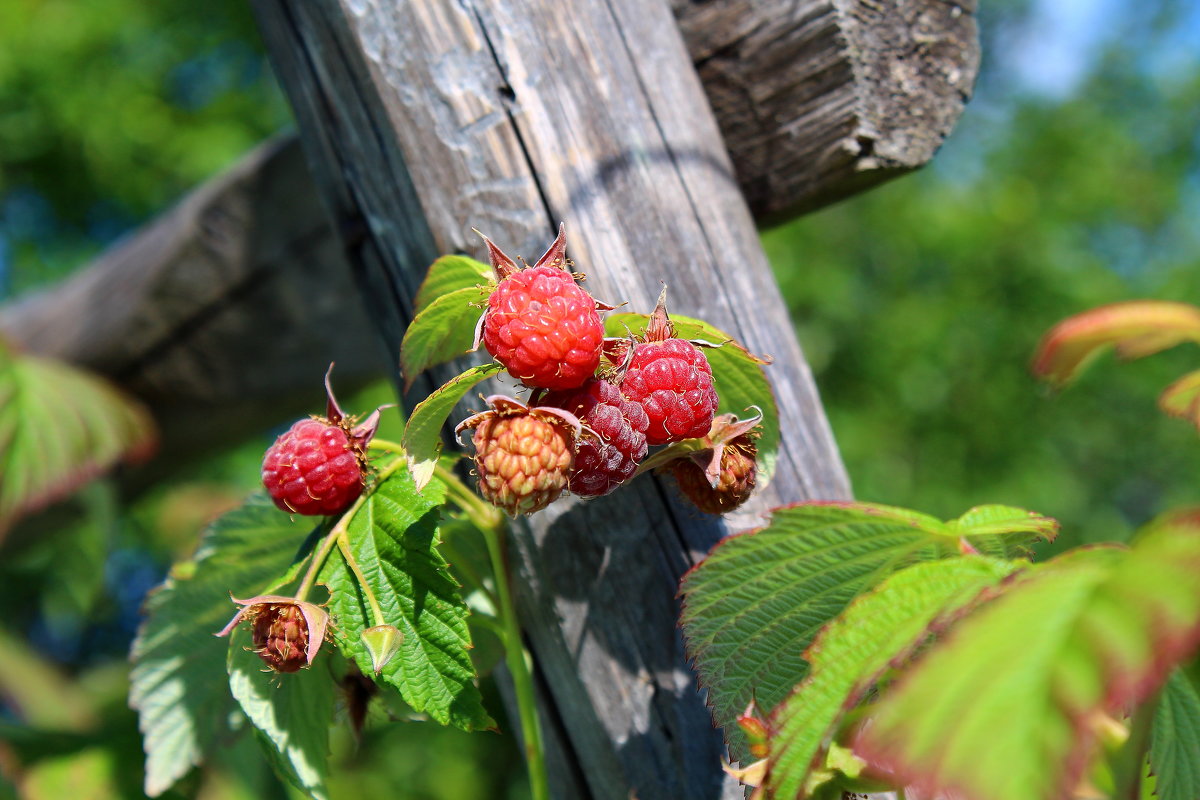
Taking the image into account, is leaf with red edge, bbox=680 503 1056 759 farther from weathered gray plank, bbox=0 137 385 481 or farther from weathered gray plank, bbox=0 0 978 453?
weathered gray plank, bbox=0 137 385 481

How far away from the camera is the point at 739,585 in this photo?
2.02 feet

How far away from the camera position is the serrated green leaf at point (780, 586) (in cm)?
58

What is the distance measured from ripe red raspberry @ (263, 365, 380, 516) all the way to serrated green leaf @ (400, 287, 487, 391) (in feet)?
0.21

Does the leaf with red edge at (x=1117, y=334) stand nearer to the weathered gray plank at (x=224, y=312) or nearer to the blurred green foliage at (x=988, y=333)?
Result: the weathered gray plank at (x=224, y=312)

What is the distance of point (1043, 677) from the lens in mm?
337

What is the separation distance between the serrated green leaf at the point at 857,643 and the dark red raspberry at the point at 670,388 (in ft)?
0.55

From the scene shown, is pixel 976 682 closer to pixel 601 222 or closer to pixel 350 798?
pixel 601 222

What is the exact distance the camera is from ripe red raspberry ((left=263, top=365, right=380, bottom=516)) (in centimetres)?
63

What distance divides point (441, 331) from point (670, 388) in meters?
0.21

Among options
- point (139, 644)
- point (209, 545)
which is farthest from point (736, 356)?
point (139, 644)

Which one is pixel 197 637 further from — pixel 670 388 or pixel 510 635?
pixel 670 388

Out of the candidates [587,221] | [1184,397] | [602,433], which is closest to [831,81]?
[587,221]

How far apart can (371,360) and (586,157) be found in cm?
127

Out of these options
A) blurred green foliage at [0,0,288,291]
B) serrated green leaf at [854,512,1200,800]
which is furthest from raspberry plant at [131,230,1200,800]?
blurred green foliage at [0,0,288,291]
